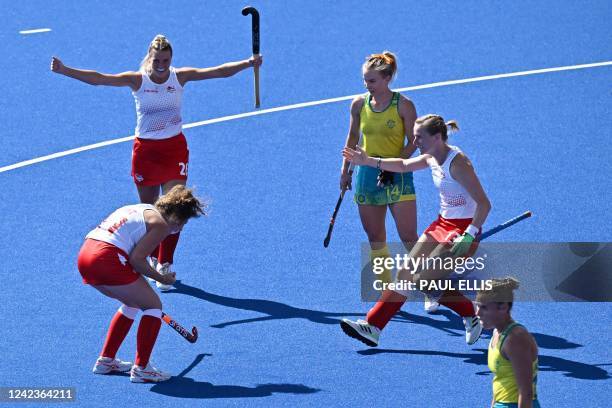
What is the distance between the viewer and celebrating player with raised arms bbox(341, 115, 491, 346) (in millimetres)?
9352

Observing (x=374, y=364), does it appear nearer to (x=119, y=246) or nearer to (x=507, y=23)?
(x=119, y=246)

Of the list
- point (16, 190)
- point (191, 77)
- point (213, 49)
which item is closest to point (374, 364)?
point (191, 77)

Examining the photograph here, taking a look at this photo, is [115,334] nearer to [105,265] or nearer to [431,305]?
[105,265]

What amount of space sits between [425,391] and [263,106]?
7.17 metres

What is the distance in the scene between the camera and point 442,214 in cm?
974

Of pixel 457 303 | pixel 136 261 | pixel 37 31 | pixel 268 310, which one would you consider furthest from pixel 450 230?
pixel 37 31

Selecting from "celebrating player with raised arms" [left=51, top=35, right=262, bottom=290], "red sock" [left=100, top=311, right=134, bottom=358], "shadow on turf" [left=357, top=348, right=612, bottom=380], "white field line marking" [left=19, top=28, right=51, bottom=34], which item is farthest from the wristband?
"white field line marking" [left=19, top=28, right=51, bottom=34]

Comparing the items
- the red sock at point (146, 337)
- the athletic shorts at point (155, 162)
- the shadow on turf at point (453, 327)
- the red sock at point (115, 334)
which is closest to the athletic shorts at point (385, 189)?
the shadow on turf at point (453, 327)

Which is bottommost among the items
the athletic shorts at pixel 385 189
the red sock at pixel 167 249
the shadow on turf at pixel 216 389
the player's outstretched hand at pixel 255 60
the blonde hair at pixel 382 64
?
the shadow on turf at pixel 216 389

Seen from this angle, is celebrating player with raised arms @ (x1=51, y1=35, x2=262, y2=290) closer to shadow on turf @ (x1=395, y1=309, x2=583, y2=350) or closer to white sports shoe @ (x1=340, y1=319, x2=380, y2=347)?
white sports shoe @ (x1=340, y1=319, x2=380, y2=347)

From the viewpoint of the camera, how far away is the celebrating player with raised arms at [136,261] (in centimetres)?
916

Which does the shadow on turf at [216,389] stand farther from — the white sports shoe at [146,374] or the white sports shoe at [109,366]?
the white sports shoe at [109,366]

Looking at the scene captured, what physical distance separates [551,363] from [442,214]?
1497 mm

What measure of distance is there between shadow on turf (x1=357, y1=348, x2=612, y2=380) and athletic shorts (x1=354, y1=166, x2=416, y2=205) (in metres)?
1.34
